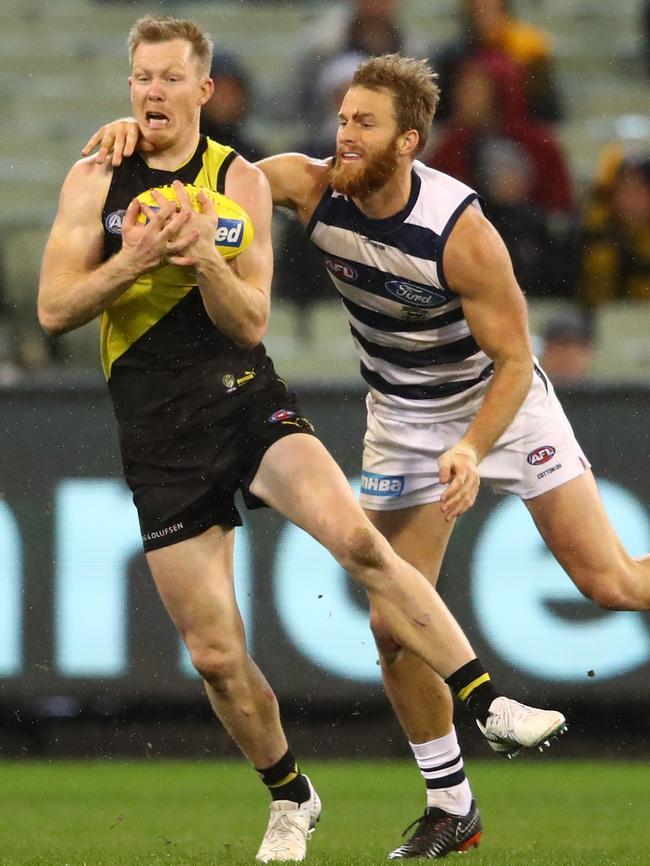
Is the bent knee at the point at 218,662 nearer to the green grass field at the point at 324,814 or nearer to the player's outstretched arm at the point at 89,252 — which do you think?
the green grass field at the point at 324,814

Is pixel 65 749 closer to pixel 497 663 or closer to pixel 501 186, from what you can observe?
pixel 497 663

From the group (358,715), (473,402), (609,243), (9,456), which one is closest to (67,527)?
(9,456)

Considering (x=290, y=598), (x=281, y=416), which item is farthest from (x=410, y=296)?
(x=290, y=598)

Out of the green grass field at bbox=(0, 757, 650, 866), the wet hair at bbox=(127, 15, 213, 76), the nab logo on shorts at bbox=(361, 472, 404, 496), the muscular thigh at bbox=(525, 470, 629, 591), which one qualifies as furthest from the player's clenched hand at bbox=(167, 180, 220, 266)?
the green grass field at bbox=(0, 757, 650, 866)

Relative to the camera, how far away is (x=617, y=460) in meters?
7.73

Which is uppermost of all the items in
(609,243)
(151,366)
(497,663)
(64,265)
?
(64,265)

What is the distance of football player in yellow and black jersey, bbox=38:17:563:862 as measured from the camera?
4.98 metres

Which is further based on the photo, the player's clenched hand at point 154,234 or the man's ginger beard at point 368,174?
the man's ginger beard at point 368,174

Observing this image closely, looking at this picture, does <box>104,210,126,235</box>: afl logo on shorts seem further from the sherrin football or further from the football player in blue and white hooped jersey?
the football player in blue and white hooped jersey

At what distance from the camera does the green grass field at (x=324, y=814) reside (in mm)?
5473

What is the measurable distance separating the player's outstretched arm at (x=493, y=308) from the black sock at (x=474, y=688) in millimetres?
819

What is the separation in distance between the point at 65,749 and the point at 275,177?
346 cm

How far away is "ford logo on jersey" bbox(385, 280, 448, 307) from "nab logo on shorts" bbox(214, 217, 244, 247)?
682 millimetres

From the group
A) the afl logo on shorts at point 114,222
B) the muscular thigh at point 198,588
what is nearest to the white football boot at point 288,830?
the muscular thigh at point 198,588
